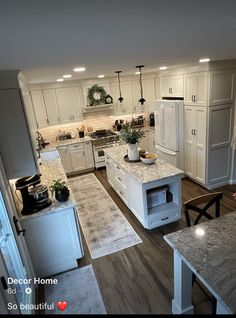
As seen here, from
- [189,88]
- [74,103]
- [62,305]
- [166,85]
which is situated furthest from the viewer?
[74,103]

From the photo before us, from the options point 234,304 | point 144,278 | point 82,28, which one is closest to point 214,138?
point 144,278

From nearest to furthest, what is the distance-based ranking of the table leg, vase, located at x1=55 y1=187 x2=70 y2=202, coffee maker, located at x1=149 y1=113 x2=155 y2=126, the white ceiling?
the white ceiling
the table leg
vase, located at x1=55 y1=187 x2=70 y2=202
coffee maker, located at x1=149 y1=113 x2=155 y2=126

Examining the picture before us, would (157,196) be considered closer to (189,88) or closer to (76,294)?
(76,294)

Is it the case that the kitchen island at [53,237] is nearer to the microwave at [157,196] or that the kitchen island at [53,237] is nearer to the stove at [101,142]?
the microwave at [157,196]

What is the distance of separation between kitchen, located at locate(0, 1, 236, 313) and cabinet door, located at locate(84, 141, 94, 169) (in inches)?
1.1

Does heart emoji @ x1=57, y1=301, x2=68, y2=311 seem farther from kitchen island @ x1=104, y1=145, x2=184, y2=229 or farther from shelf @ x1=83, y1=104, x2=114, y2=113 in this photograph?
shelf @ x1=83, y1=104, x2=114, y2=113

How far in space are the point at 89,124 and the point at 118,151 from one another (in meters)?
2.15

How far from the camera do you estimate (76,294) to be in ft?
8.18

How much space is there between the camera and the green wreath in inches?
228

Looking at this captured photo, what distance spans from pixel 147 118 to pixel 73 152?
2.72 m

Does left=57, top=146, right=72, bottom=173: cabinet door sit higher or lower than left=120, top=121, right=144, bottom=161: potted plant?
lower

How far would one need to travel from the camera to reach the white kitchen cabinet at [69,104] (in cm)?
563

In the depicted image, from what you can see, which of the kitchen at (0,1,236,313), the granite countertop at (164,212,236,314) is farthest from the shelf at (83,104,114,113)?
the granite countertop at (164,212,236,314)

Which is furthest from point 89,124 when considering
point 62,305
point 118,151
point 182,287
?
point 182,287
